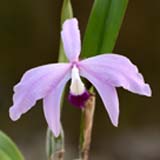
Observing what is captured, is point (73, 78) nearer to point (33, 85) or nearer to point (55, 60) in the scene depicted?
point (33, 85)

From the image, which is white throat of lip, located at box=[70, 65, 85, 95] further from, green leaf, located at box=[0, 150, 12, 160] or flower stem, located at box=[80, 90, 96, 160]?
green leaf, located at box=[0, 150, 12, 160]

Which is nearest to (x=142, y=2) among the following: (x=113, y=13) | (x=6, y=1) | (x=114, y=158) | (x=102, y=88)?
(x=6, y=1)

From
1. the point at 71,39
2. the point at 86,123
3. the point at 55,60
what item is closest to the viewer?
the point at 71,39

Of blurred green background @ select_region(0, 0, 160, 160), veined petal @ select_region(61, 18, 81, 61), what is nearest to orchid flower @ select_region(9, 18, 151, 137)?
veined petal @ select_region(61, 18, 81, 61)

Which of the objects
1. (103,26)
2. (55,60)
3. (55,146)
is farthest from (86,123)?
(55,60)

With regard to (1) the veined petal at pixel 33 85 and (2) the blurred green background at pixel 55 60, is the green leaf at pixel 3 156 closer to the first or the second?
(1) the veined petal at pixel 33 85

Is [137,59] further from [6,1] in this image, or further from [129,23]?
[6,1]
